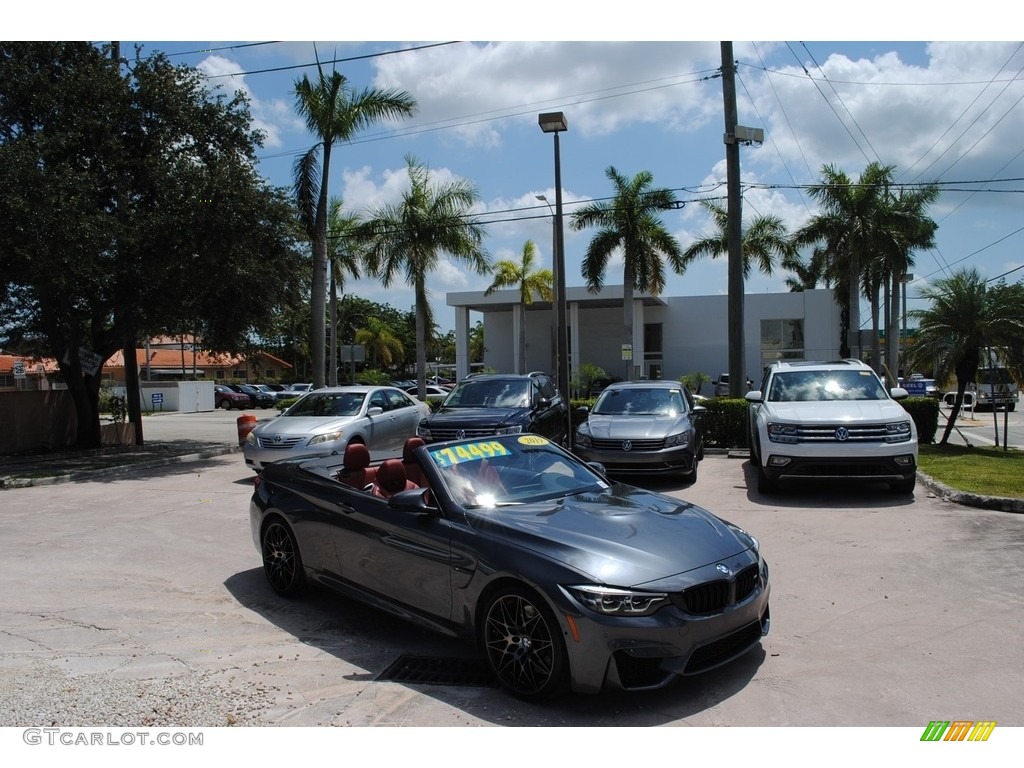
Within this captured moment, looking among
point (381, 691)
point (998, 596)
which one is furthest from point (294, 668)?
point (998, 596)

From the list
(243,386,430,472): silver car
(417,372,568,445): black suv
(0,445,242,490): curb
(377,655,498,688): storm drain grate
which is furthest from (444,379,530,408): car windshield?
(377,655,498,688): storm drain grate

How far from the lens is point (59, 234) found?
47.0 ft

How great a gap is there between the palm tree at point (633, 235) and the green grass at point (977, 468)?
50.3 ft

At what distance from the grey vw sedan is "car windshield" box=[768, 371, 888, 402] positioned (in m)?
6.38

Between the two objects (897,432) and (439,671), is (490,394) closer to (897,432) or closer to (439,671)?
(897,432)

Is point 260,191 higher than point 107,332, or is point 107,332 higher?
point 260,191

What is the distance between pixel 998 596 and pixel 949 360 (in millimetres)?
11775

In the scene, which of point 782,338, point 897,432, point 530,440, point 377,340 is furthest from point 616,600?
point 377,340

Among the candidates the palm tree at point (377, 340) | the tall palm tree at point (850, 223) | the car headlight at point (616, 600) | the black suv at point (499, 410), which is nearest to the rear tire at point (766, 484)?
the black suv at point (499, 410)

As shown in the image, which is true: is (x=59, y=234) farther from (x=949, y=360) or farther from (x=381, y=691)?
(x=949, y=360)

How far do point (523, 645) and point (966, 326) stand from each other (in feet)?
50.2

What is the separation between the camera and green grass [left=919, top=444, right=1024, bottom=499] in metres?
10.2
